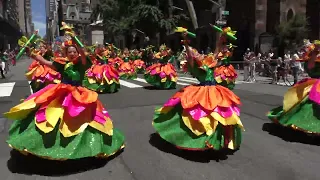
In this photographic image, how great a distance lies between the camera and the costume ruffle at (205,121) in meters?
4.47

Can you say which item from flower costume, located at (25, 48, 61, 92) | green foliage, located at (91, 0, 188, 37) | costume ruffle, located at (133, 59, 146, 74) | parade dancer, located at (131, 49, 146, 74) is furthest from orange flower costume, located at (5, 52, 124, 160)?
green foliage, located at (91, 0, 188, 37)

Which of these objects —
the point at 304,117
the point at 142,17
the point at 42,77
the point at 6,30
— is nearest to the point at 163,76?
the point at 42,77

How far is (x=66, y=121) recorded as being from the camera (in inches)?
159

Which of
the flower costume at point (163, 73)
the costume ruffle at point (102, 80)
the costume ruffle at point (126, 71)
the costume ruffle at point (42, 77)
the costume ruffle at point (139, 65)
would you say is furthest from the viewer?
the costume ruffle at point (139, 65)

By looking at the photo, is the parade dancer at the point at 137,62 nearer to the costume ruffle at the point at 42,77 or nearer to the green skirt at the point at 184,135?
the costume ruffle at the point at 42,77

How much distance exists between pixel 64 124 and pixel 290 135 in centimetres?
402

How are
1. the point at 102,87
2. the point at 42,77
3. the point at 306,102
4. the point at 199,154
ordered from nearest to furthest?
the point at 199,154, the point at 306,102, the point at 42,77, the point at 102,87

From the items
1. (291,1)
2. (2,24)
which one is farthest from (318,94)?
(2,24)

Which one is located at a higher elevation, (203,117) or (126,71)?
(126,71)

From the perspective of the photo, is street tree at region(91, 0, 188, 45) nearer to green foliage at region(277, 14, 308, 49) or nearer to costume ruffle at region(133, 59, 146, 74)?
costume ruffle at region(133, 59, 146, 74)

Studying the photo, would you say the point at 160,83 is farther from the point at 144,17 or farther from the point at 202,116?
the point at 144,17

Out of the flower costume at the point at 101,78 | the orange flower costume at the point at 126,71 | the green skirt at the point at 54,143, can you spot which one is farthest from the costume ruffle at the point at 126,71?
the green skirt at the point at 54,143

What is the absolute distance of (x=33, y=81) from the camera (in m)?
9.51

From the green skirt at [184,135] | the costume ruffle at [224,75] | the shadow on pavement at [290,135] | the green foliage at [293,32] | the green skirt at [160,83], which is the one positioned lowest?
the shadow on pavement at [290,135]
